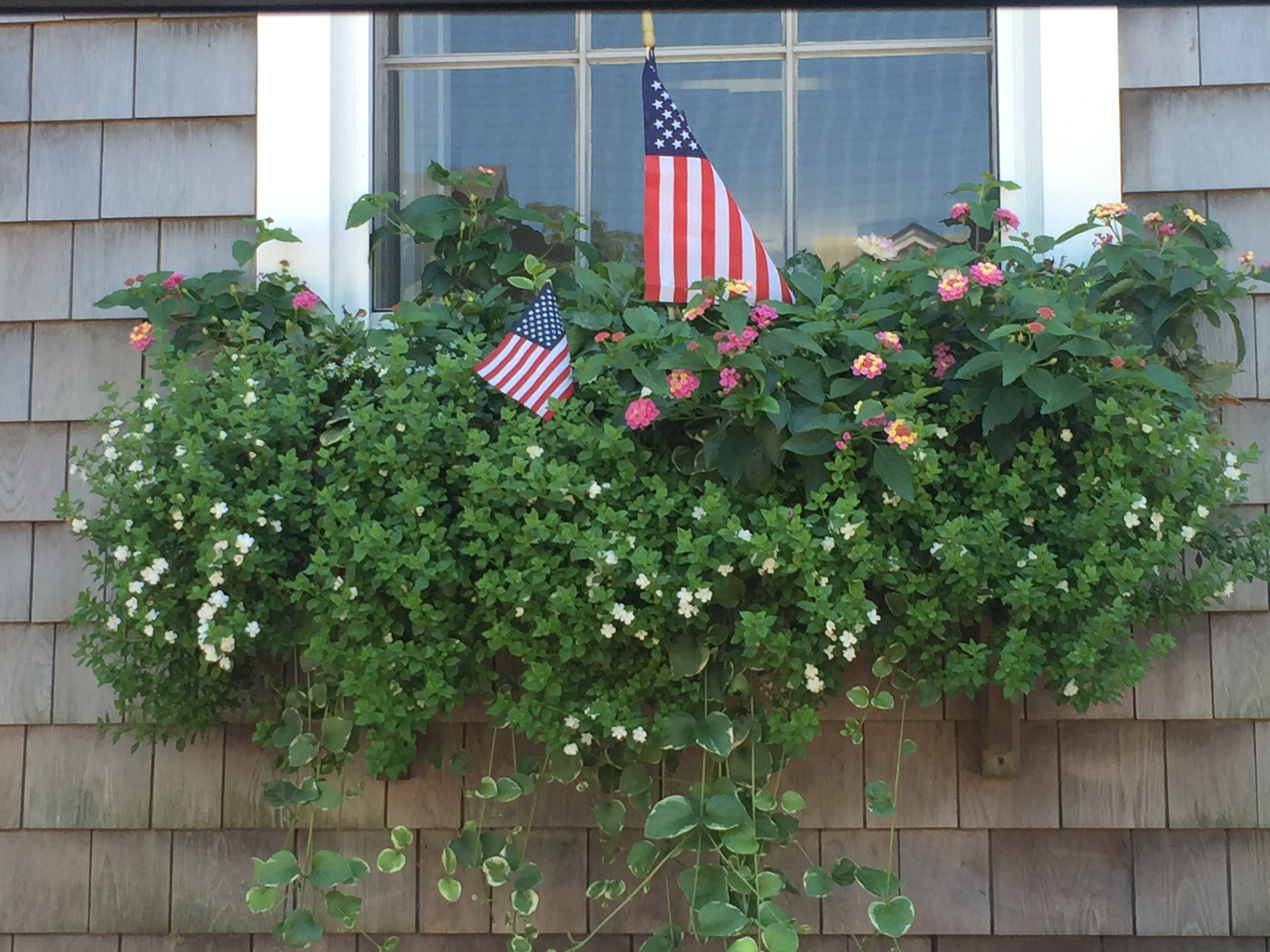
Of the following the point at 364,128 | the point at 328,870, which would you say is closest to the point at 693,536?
the point at 328,870

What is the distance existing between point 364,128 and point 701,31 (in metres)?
0.71

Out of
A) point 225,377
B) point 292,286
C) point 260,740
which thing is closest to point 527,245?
point 292,286

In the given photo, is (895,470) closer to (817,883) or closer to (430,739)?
(817,883)

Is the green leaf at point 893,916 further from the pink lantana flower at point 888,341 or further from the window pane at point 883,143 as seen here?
the window pane at point 883,143

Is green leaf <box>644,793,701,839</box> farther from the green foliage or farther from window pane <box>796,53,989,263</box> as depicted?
window pane <box>796,53,989,263</box>

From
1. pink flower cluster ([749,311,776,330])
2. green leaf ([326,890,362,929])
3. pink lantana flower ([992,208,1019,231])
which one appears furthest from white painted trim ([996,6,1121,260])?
green leaf ([326,890,362,929])

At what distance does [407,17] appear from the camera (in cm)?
254

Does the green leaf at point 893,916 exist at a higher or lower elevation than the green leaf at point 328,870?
lower

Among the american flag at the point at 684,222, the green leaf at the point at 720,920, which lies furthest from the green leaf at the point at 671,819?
the american flag at the point at 684,222

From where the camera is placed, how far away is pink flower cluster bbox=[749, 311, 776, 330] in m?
2.00

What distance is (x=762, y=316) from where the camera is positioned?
200 cm

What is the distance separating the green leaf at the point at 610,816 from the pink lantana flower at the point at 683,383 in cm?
67

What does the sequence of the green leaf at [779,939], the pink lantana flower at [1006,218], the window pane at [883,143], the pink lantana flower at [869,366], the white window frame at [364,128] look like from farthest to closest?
the window pane at [883,143] → the white window frame at [364,128] → the pink lantana flower at [1006,218] → the pink lantana flower at [869,366] → the green leaf at [779,939]

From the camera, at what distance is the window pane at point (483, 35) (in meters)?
2.59
